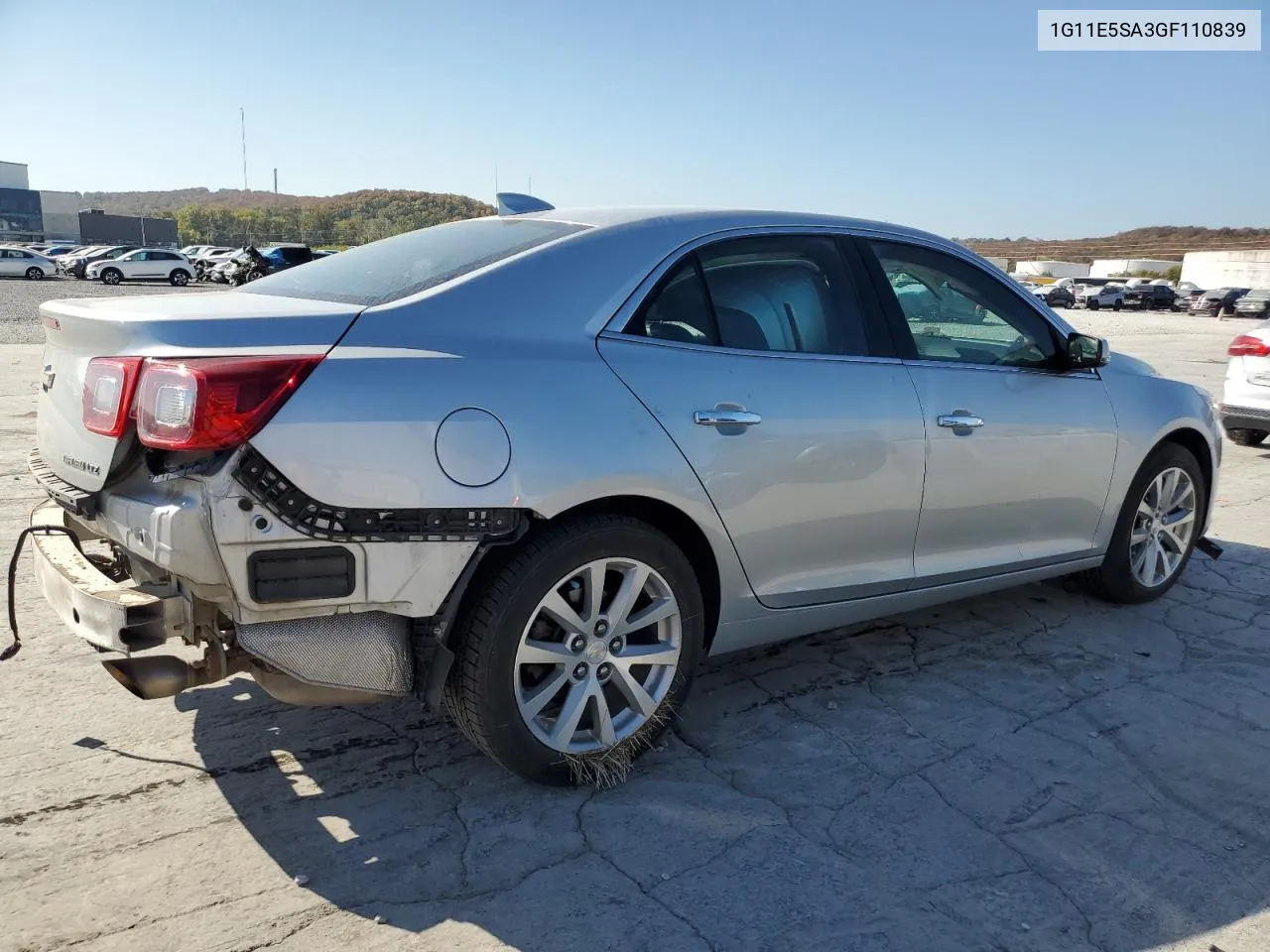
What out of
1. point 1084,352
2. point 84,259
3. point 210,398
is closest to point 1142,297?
point 84,259

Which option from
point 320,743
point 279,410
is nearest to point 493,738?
point 320,743

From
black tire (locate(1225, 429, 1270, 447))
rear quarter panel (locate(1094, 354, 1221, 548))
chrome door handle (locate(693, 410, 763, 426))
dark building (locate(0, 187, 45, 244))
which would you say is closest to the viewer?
chrome door handle (locate(693, 410, 763, 426))

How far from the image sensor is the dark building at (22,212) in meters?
90.2

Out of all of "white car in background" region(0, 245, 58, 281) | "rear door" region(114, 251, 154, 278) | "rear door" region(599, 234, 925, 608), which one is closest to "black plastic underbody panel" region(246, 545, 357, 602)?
"rear door" region(599, 234, 925, 608)

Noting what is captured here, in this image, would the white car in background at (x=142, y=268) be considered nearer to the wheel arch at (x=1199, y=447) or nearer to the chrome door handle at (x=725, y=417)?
the wheel arch at (x=1199, y=447)

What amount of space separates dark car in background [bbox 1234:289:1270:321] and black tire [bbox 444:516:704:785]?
47293mm

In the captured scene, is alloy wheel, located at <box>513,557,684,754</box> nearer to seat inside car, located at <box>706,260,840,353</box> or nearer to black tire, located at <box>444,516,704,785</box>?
black tire, located at <box>444,516,704,785</box>

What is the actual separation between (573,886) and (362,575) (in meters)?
0.95

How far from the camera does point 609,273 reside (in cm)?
308

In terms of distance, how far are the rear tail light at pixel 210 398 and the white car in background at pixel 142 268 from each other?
141ft

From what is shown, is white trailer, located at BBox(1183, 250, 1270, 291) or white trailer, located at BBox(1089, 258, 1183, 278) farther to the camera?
white trailer, located at BBox(1089, 258, 1183, 278)

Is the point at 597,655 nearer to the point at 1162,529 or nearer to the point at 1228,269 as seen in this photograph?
the point at 1162,529

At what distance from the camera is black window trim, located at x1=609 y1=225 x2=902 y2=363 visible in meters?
3.07

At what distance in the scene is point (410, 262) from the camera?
3.24m
